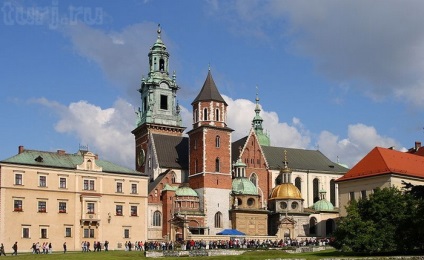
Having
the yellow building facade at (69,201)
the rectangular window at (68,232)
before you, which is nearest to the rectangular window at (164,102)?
the yellow building facade at (69,201)

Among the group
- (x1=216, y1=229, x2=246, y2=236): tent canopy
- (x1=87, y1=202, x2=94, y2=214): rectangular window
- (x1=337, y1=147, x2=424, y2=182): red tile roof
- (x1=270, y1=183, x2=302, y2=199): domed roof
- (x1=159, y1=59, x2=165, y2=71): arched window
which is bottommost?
(x1=216, y1=229, x2=246, y2=236): tent canopy

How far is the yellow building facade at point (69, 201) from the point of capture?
2638 inches

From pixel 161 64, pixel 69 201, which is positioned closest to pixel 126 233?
pixel 69 201

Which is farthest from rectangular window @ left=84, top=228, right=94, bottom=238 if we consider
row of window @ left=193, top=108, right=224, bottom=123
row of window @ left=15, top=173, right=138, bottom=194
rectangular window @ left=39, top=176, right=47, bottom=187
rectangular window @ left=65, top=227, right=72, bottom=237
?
row of window @ left=193, top=108, right=224, bottom=123

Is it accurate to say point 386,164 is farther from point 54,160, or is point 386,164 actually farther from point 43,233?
point 43,233

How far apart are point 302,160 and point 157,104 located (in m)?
23.8

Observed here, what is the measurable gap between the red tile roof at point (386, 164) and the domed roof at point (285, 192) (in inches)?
573

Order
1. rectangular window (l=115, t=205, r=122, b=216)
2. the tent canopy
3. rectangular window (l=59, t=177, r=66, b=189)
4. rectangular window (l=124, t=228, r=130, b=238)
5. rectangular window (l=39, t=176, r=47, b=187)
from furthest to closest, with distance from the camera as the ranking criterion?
the tent canopy, rectangular window (l=124, t=228, r=130, b=238), rectangular window (l=115, t=205, r=122, b=216), rectangular window (l=59, t=177, r=66, b=189), rectangular window (l=39, t=176, r=47, b=187)

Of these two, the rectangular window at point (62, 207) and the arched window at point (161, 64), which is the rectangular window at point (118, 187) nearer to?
the rectangular window at point (62, 207)

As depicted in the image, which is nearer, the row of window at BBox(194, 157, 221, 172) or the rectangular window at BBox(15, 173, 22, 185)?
the rectangular window at BBox(15, 173, 22, 185)

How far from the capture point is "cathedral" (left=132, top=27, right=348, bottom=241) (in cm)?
8256

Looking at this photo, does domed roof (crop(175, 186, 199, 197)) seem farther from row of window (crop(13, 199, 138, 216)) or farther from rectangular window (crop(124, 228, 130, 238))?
rectangular window (crop(124, 228, 130, 238))

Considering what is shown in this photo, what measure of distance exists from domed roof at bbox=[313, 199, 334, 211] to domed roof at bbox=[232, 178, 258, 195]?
1187 cm

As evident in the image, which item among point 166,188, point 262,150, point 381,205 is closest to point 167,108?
point 262,150
